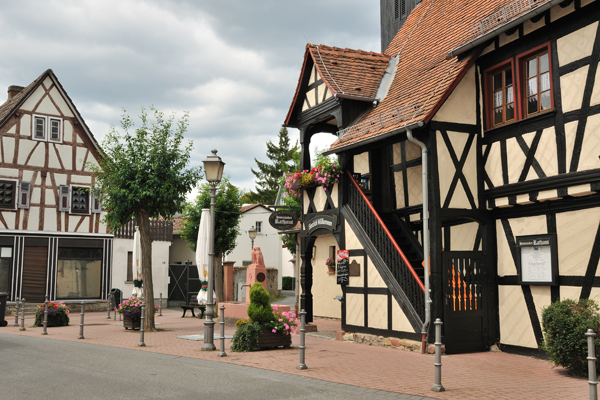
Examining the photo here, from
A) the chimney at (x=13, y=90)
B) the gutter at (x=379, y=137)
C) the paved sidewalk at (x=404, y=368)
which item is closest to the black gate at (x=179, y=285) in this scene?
the chimney at (x=13, y=90)

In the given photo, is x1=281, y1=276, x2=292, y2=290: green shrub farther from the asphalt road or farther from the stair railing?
the asphalt road

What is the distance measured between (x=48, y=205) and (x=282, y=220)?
14344 millimetres

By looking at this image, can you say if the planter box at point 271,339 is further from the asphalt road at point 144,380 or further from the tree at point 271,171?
the tree at point 271,171

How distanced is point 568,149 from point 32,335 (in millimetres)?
14048

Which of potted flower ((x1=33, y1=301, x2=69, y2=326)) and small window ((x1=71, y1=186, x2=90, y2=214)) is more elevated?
small window ((x1=71, y1=186, x2=90, y2=214))

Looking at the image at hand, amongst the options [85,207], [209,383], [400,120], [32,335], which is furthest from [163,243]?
[209,383]

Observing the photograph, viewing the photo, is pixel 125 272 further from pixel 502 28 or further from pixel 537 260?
pixel 502 28

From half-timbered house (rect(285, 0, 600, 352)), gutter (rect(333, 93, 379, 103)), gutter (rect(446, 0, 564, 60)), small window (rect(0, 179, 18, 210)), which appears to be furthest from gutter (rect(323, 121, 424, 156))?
small window (rect(0, 179, 18, 210))

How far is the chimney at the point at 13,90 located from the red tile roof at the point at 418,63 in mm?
18706

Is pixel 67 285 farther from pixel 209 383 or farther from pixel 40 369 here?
pixel 209 383

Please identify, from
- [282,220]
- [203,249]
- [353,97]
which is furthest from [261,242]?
[353,97]

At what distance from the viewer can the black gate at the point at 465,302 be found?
11.3m

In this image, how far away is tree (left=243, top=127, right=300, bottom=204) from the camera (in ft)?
194

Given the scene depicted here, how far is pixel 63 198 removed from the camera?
2620 cm
